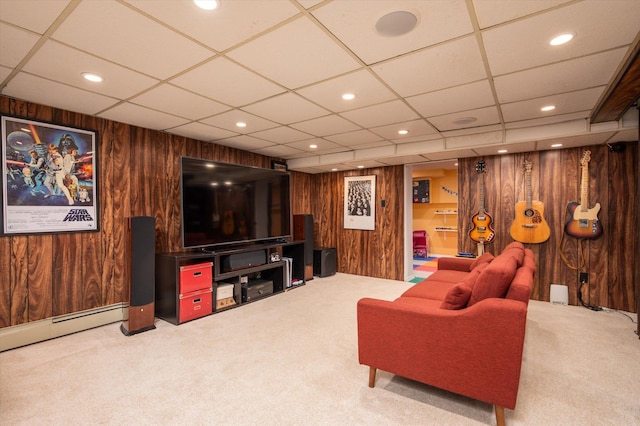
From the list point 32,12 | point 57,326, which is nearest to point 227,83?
point 32,12

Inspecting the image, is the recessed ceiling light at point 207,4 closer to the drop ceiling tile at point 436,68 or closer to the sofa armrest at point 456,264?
the drop ceiling tile at point 436,68

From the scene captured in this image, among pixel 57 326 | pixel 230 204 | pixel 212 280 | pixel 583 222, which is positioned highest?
pixel 230 204

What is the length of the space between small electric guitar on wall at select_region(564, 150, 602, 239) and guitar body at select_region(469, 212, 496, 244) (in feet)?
3.24

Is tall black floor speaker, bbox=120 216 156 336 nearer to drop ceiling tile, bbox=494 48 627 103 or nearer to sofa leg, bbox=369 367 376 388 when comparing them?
sofa leg, bbox=369 367 376 388

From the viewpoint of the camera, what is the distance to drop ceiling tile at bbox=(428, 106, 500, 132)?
334cm

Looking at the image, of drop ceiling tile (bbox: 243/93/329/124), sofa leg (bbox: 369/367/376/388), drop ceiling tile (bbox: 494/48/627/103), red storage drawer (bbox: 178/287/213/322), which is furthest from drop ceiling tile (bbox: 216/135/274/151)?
sofa leg (bbox: 369/367/376/388)

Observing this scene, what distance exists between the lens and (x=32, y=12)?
5.44 feet

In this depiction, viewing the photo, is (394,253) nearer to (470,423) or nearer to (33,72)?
(470,423)

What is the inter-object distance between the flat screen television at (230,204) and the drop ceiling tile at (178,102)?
73 cm

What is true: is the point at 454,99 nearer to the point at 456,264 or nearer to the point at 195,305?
the point at 456,264

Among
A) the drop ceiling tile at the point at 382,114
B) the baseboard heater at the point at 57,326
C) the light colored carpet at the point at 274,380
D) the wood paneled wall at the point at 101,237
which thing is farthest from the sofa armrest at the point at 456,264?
the baseboard heater at the point at 57,326

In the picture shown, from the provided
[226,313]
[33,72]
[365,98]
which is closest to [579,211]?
[365,98]

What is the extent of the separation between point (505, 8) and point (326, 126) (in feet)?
7.94

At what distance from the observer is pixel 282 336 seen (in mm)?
3217
